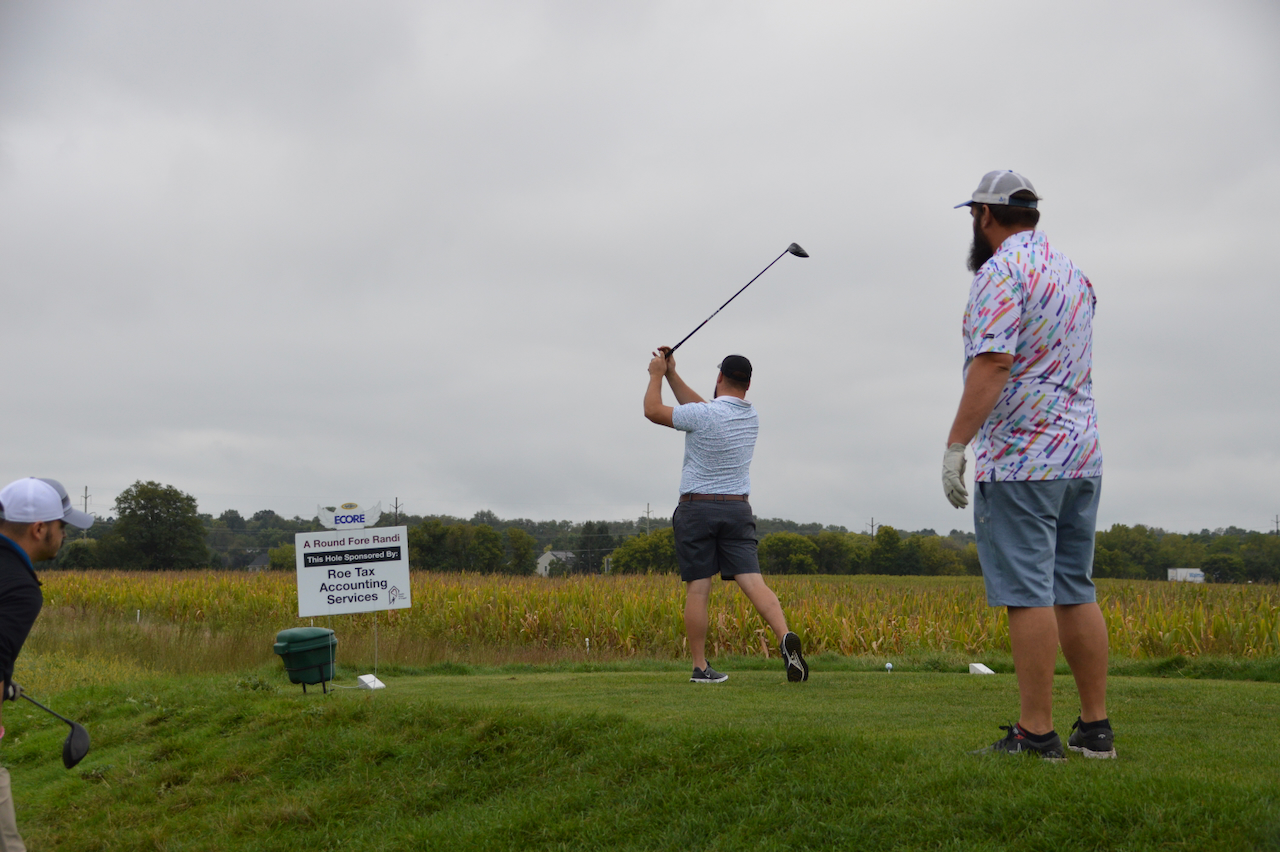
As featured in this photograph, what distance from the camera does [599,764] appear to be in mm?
4496

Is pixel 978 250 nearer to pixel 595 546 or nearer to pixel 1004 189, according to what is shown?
pixel 1004 189

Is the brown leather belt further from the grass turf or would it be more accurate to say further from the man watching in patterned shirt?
the man watching in patterned shirt

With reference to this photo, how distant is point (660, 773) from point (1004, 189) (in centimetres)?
288

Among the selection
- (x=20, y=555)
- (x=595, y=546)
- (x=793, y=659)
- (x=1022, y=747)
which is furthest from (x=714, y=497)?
(x=595, y=546)

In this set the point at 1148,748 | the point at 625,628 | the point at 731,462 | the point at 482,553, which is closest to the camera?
the point at 1148,748

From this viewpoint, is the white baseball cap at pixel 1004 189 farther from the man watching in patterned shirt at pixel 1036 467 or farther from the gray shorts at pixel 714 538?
the gray shorts at pixel 714 538

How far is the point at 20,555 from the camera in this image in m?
3.77

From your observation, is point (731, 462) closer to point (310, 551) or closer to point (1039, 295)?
point (1039, 295)

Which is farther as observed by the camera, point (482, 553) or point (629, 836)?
point (482, 553)

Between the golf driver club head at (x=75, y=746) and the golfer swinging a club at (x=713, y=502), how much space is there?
390 cm

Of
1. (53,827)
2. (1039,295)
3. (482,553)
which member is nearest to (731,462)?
(1039,295)

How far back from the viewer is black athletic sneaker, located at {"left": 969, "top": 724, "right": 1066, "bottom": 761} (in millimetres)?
3693

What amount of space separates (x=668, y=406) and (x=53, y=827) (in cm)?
455

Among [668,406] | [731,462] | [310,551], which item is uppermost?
[668,406]
